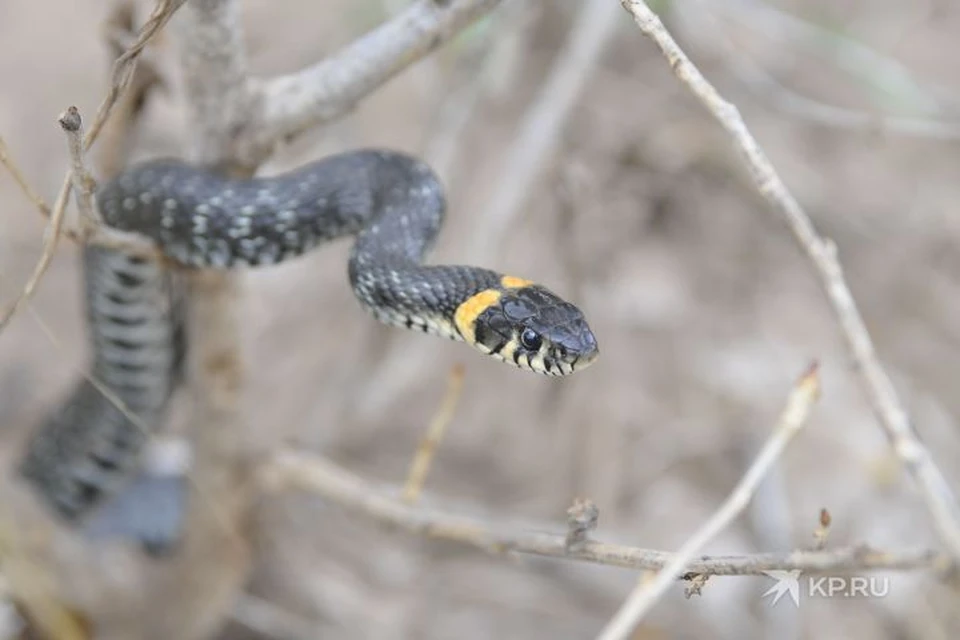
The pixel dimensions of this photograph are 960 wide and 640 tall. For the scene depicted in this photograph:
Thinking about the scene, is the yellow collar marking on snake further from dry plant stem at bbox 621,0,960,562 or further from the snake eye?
dry plant stem at bbox 621,0,960,562

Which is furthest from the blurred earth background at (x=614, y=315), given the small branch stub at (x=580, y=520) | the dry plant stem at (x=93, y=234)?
the small branch stub at (x=580, y=520)

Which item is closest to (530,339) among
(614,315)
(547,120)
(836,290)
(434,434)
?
(434,434)

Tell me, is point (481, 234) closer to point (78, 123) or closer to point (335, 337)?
point (335, 337)

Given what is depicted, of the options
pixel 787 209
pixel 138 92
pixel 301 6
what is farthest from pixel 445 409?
pixel 301 6

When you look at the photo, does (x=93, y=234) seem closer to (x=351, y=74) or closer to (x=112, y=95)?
(x=112, y=95)

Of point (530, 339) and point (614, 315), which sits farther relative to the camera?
point (614, 315)

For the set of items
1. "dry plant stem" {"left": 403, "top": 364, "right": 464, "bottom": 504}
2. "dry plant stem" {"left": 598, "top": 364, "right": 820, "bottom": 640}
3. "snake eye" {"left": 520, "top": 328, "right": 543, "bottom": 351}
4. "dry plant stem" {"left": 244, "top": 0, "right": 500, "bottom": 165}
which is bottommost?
"dry plant stem" {"left": 598, "top": 364, "right": 820, "bottom": 640}

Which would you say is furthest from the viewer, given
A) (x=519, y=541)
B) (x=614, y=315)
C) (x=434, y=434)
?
(x=614, y=315)

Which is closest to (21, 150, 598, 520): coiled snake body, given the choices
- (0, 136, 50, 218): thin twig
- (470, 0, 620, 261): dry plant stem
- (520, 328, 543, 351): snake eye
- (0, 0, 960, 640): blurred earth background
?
(520, 328, 543, 351): snake eye
